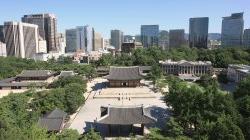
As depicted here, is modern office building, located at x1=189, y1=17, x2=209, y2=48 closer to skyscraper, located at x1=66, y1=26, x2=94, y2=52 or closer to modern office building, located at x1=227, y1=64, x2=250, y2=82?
skyscraper, located at x1=66, y1=26, x2=94, y2=52

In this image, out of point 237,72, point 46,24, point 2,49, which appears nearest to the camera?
point 237,72

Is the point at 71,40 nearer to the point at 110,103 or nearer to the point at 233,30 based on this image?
the point at 233,30

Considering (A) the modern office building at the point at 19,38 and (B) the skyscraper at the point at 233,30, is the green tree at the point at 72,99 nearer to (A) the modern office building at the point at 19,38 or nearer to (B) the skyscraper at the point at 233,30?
(A) the modern office building at the point at 19,38

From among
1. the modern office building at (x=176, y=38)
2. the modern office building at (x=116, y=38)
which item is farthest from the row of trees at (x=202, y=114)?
the modern office building at (x=116, y=38)

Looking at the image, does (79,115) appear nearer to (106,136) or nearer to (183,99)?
(106,136)

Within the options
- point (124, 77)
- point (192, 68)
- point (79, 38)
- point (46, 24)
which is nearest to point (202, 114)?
point (124, 77)
